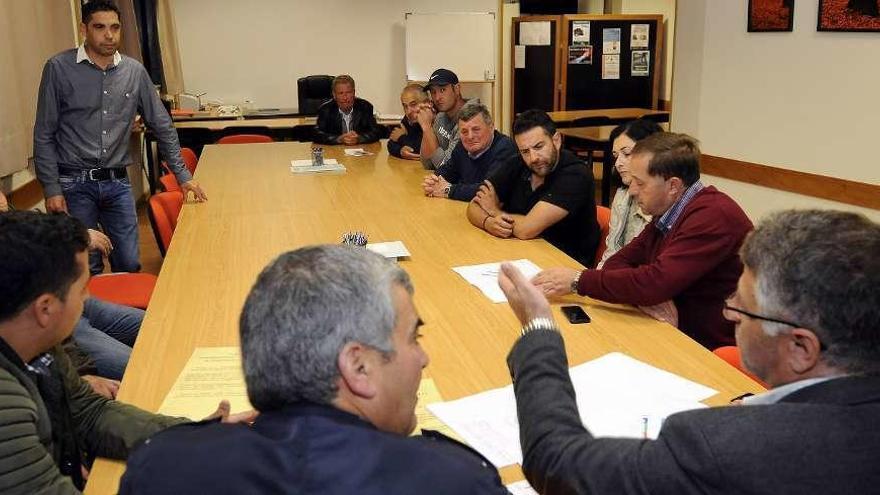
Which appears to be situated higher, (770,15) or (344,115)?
(770,15)

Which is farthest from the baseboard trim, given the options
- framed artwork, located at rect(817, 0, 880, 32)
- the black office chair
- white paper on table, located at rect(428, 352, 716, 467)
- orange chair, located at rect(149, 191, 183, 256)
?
the black office chair

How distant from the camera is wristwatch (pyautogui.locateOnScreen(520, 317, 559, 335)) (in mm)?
1465

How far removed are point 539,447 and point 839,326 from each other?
50 centimetres

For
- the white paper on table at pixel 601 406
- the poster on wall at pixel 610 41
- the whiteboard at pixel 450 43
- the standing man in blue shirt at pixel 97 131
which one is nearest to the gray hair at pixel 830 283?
the white paper on table at pixel 601 406

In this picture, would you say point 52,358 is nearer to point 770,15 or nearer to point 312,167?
point 312,167

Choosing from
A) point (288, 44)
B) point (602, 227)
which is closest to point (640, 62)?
point (288, 44)

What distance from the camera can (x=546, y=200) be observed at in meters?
3.26

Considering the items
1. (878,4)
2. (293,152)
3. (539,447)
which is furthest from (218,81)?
(539,447)

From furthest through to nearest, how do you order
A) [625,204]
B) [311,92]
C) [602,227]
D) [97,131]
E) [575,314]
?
[311,92] → [97,131] → [602,227] → [625,204] → [575,314]

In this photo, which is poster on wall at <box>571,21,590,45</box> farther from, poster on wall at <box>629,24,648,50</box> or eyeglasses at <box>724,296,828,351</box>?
eyeglasses at <box>724,296,828,351</box>

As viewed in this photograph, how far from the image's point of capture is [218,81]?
8.95 meters

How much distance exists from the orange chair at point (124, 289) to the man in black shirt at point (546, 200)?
58.9 inches

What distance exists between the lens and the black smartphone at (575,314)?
88.6 inches

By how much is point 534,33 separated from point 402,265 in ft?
23.0
